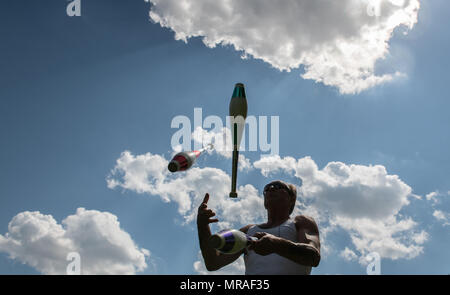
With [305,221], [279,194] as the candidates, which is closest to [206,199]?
[279,194]

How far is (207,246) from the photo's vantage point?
5215 millimetres

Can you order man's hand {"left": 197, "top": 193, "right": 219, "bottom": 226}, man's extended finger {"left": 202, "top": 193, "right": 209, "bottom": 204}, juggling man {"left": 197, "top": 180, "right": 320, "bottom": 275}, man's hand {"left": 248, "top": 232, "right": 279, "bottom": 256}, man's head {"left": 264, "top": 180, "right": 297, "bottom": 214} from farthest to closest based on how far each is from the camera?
man's head {"left": 264, "top": 180, "right": 297, "bottom": 214}
man's extended finger {"left": 202, "top": 193, "right": 209, "bottom": 204}
man's hand {"left": 197, "top": 193, "right": 219, "bottom": 226}
juggling man {"left": 197, "top": 180, "right": 320, "bottom": 275}
man's hand {"left": 248, "top": 232, "right": 279, "bottom": 256}

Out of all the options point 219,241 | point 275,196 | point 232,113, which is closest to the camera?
point 219,241

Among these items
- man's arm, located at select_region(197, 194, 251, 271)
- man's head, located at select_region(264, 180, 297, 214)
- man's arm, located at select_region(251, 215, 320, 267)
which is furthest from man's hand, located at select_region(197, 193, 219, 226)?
man's arm, located at select_region(251, 215, 320, 267)

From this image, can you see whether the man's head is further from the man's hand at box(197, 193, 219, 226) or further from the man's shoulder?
the man's hand at box(197, 193, 219, 226)

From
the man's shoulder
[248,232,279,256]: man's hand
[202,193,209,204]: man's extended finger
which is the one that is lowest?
[248,232,279,256]: man's hand

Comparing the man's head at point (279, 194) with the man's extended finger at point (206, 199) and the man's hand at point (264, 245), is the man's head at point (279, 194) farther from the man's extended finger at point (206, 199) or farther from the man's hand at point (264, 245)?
the man's hand at point (264, 245)

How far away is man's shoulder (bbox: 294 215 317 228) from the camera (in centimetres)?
517

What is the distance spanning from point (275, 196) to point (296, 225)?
60cm

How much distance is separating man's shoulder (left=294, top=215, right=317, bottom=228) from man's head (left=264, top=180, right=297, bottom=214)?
366mm
